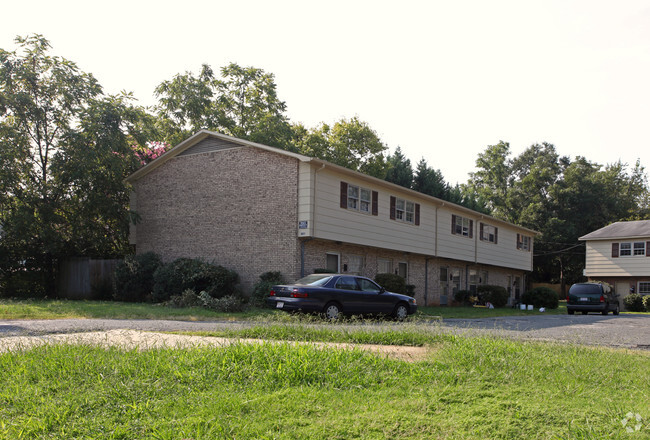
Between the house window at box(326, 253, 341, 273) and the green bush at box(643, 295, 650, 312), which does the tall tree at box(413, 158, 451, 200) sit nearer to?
the green bush at box(643, 295, 650, 312)

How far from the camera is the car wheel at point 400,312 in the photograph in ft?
57.5

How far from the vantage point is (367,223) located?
24.0 metres

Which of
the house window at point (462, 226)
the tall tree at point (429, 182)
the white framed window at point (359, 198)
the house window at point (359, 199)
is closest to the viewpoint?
the house window at point (359, 199)

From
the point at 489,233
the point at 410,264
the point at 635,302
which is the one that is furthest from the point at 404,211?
the point at 635,302

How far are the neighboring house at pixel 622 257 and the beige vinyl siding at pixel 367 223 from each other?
19.2 m

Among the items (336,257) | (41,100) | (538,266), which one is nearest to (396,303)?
(336,257)

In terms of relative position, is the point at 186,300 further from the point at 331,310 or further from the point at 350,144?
the point at 350,144

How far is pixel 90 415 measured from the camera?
197 inches

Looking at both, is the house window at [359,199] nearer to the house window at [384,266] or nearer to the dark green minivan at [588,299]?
the house window at [384,266]

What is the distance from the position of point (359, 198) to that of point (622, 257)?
25.7m

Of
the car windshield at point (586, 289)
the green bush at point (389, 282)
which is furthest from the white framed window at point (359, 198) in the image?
the car windshield at point (586, 289)

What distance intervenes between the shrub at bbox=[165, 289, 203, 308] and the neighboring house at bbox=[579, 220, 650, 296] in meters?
32.1

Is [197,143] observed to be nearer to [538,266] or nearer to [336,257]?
[336,257]

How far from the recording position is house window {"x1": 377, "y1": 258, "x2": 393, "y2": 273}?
2583 centimetres
